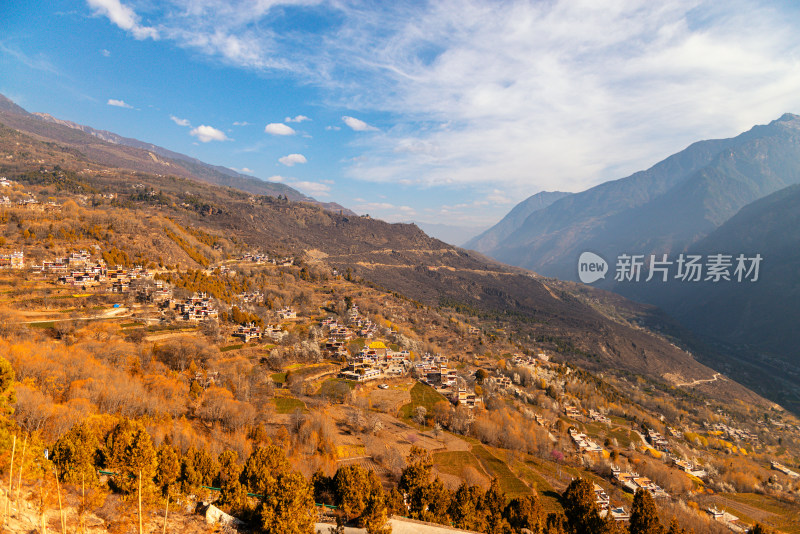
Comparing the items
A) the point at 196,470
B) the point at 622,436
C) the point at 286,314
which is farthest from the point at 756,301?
the point at 196,470

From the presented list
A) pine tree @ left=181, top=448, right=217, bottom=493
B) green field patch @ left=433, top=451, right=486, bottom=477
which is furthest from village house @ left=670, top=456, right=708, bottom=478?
pine tree @ left=181, top=448, right=217, bottom=493

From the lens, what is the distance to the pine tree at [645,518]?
59.6 feet

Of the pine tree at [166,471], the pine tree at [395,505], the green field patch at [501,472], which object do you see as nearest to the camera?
the pine tree at [166,471]

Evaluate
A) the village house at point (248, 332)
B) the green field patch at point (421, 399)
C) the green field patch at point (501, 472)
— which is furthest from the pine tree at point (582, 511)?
the village house at point (248, 332)

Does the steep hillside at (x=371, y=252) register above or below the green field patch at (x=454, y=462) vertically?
above

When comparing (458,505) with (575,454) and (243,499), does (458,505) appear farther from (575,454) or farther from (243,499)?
(575,454)

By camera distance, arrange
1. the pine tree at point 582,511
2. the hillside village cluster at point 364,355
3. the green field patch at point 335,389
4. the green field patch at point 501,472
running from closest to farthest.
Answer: the pine tree at point 582,511
the green field patch at point 501,472
the green field patch at point 335,389
the hillside village cluster at point 364,355

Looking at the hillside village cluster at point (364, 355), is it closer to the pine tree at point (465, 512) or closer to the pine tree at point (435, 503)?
the pine tree at point (435, 503)

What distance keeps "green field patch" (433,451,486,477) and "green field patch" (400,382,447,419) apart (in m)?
6.33

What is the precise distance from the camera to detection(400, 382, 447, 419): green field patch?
3550 cm

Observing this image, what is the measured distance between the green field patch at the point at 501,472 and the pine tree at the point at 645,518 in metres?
8.38

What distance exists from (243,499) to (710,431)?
66.3 metres

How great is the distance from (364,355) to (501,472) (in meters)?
19.4

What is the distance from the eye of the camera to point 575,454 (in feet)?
118
